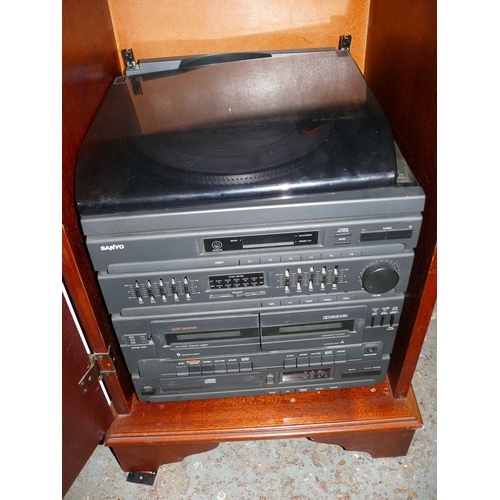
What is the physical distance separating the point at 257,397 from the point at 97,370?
348 millimetres

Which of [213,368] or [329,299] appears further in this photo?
[213,368]

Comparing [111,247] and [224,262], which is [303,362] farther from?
[111,247]

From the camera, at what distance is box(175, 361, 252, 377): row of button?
35.8 inches

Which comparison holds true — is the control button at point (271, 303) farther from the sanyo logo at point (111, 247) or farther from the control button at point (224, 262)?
the sanyo logo at point (111, 247)

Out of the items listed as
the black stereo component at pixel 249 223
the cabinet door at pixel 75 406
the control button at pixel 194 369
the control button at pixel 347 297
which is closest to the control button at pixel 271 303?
Result: the black stereo component at pixel 249 223

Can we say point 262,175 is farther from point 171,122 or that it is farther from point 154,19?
point 154,19

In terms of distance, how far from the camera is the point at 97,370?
86 centimetres

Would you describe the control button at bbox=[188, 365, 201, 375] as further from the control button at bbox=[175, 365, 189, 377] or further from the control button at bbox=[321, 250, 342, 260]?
the control button at bbox=[321, 250, 342, 260]

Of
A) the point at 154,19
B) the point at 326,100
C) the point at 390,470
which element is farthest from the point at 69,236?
the point at 390,470

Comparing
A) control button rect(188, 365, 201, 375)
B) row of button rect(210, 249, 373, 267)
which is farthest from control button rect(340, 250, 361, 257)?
control button rect(188, 365, 201, 375)

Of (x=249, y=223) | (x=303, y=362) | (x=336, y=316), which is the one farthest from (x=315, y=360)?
(x=249, y=223)

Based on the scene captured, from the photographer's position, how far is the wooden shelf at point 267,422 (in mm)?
965

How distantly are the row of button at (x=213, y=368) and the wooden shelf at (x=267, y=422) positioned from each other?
126 mm

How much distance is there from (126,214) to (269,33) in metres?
0.62
